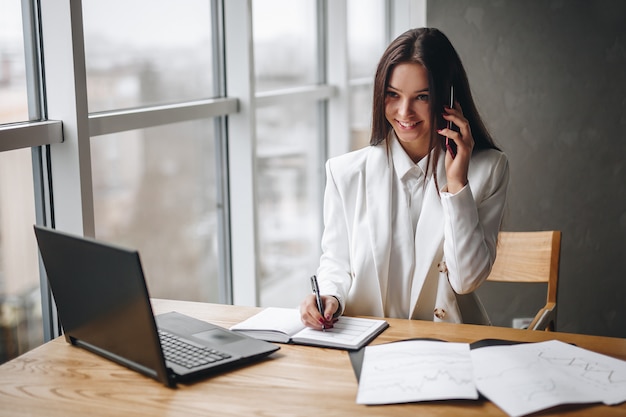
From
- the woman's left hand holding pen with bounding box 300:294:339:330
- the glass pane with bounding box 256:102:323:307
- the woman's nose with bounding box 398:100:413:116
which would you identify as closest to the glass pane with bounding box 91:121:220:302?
the glass pane with bounding box 256:102:323:307

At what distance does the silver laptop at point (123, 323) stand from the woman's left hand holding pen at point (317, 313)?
0.16 m

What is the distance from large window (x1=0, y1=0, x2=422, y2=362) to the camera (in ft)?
5.96

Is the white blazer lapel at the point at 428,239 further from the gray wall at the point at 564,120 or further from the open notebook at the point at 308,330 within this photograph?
the gray wall at the point at 564,120

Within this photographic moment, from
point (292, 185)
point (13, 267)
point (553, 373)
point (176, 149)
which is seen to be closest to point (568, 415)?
point (553, 373)

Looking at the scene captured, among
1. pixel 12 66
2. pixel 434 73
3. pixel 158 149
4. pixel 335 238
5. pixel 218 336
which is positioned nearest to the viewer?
pixel 218 336

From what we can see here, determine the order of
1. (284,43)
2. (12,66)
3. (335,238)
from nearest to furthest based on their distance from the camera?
(12,66) → (335,238) → (284,43)

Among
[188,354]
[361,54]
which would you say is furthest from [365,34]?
[188,354]

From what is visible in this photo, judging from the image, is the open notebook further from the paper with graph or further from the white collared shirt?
the white collared shirt

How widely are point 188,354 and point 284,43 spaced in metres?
2.17

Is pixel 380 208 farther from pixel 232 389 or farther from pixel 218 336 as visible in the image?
pixel 232 389

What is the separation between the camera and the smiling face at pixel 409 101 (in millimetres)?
1907

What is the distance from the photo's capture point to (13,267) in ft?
6.04

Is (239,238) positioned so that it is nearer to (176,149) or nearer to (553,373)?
(176,149)

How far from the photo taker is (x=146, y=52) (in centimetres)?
235
